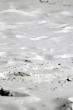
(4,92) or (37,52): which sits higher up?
(4,92)

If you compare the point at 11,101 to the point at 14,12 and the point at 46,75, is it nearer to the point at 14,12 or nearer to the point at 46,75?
the point at 46,75

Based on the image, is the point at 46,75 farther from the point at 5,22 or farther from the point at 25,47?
the point at 5,22

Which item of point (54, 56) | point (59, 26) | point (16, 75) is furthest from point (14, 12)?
point (16, 75)

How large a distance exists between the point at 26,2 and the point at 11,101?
135 inches

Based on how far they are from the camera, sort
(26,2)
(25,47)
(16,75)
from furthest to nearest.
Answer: (26,2) < (25,47) < (16,75)

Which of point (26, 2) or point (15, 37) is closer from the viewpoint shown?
point (15, 37)

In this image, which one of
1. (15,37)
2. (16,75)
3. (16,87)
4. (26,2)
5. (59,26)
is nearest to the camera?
(16,87)

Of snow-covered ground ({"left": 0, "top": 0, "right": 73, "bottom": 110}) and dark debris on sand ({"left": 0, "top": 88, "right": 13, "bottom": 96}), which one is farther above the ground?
dark debris on sand ({"left": 0, "top": 88, "right": 13, "bottom": 96})

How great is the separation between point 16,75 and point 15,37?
1209 mm

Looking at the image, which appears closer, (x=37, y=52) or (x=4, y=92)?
(x=4, y=92)

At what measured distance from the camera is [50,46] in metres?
3.35

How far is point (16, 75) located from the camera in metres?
2.49

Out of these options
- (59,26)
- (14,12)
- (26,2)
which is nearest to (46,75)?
(59,26)

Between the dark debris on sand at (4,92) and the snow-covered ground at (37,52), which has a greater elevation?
the dark debris on sand at (4,92)
